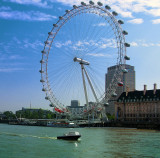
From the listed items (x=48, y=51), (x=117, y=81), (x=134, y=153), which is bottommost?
(x=134, y=153)

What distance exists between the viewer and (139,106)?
11938 cm

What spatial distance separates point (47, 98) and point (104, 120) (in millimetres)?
32704

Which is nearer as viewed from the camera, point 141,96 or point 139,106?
point 139,106

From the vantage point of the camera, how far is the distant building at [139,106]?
11425 centimetres

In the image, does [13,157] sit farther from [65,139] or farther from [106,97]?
[106,97]

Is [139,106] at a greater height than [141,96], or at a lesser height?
lesser

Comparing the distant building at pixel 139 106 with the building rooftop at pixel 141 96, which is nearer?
the distant building at pixel 139 106

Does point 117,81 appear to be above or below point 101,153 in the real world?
above

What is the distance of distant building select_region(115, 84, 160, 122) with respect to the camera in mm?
114250

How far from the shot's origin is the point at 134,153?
3166cm

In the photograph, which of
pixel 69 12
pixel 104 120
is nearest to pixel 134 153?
pixel 69 12

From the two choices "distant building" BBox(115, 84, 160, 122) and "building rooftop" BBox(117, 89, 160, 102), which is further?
"building rooftop" BBox(117, 89, 160, 102)

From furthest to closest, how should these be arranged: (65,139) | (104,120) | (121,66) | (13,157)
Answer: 1. (104,120)
2. (121,66)
3. (65,139)
4. (13,157)

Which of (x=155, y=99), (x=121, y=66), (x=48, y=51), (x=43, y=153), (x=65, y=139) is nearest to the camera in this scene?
(x=43, y=153)
